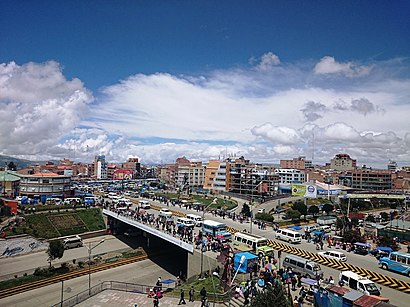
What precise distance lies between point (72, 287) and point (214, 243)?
1583cm

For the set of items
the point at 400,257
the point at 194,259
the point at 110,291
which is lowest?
the point at 110,291

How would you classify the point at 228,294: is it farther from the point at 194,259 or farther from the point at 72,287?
the point at 72,287

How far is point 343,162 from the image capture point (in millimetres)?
182000

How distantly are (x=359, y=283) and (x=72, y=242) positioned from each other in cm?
3940

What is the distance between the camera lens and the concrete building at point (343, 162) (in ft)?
592

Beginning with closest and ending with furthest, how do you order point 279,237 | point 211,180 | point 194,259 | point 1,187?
1. point 194,259
2. point 279,237
3. point 1,187
4. point 211,180

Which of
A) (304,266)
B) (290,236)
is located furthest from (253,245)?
(290,236)

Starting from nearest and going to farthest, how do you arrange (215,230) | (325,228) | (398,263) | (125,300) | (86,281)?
1. (125,300)
2. (398,263)
3. (86,281)
4. (215,230)
5. (325,228)

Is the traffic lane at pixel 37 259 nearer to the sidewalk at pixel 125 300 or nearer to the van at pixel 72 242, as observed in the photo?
the van at pixel 72 242

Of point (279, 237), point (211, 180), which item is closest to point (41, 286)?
point (279, 237)

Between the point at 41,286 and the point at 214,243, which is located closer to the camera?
the point at 214,243

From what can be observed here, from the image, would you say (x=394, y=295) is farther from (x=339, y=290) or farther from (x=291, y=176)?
(x=291, y=176)

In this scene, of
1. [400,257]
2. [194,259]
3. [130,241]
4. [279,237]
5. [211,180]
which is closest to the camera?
[400,257]

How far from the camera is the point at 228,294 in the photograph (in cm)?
2178
